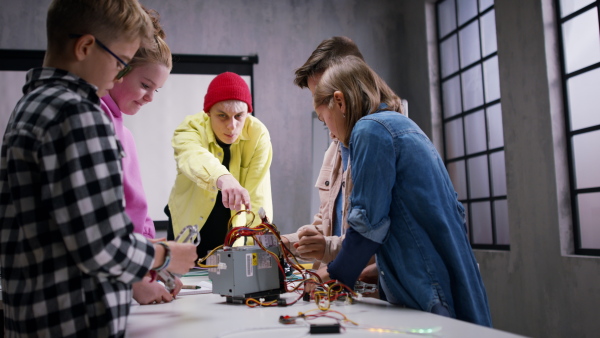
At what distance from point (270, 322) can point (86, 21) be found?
649 mm

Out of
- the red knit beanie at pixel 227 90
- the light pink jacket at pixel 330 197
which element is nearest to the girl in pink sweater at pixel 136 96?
the light pink jacket at pixel 330 197

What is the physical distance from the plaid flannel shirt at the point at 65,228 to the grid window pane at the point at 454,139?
4.03 metres

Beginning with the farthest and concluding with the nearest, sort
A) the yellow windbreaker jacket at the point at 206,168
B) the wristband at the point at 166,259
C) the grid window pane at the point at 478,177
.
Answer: the grid window pane at the point at 478,177, the yellow windbreaker jacket at the point at 206,168, the wristband at the point at 166,259

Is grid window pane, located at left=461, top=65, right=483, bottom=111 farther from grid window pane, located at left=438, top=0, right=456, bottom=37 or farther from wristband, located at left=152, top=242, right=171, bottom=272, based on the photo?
wristband, located at left=152, top=242, right=171, bottom=272

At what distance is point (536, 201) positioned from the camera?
11.0 ft

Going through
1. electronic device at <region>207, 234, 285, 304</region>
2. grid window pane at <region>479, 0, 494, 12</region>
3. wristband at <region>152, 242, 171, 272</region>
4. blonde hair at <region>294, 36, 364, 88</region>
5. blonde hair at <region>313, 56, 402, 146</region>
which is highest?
grid window pane at <region>479, 0, 494, 12</region>

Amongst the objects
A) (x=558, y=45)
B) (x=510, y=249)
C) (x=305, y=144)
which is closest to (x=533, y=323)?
(x=510, y=249)

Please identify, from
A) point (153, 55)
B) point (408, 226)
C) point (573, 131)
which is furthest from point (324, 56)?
point (573, 131)

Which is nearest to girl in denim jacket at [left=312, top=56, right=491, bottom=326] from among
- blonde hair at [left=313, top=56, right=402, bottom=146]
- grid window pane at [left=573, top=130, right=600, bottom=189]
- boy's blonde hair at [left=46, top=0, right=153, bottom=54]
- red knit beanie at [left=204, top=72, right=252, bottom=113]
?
blonde hair at [left=313, top=56, right=402, bottom=146]

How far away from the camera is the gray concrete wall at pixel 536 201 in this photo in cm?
309

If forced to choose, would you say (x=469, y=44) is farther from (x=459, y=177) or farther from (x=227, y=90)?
(x=227, y=90)

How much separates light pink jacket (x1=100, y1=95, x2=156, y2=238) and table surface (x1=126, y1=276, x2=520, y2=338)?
283 millimetres

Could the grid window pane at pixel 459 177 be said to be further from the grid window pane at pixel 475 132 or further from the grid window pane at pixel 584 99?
the grid window pane at pixel 584 99

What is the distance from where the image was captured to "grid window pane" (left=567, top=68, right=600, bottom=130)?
10.2ft
